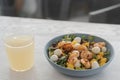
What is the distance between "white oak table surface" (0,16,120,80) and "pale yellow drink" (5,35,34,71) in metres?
0.02

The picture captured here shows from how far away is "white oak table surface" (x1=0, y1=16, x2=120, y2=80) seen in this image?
790 millimetres

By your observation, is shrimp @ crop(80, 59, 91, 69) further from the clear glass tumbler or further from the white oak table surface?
the clear glass tumbler

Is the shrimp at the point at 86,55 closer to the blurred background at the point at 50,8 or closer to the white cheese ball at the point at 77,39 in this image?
the white cheese ball at the point at 77,39

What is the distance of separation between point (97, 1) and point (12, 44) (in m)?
1.15

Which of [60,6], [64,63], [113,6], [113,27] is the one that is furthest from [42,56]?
[60,6]

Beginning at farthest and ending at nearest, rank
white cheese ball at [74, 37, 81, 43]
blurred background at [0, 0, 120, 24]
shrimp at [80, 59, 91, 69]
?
blurred background at [0, 0, 120, 24]
white cheese ball at [74, 37, 81, 43]
shrimp at [80, 59, 91, 69]

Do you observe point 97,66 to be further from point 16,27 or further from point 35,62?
point 16,27

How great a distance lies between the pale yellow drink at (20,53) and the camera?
2.62 feet

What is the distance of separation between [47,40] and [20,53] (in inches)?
8.5

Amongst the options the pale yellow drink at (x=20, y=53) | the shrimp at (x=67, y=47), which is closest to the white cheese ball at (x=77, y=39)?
the shrimp at (x=67, y=47)

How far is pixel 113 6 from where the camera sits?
1.72 m

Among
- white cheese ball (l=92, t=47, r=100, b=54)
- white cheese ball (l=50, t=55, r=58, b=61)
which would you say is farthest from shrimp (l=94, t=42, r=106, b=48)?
white cheese ball (l=50, t=55, r=58, b=61)

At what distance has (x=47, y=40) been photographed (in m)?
1.00

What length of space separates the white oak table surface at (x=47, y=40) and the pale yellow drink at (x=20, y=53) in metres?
0.02
